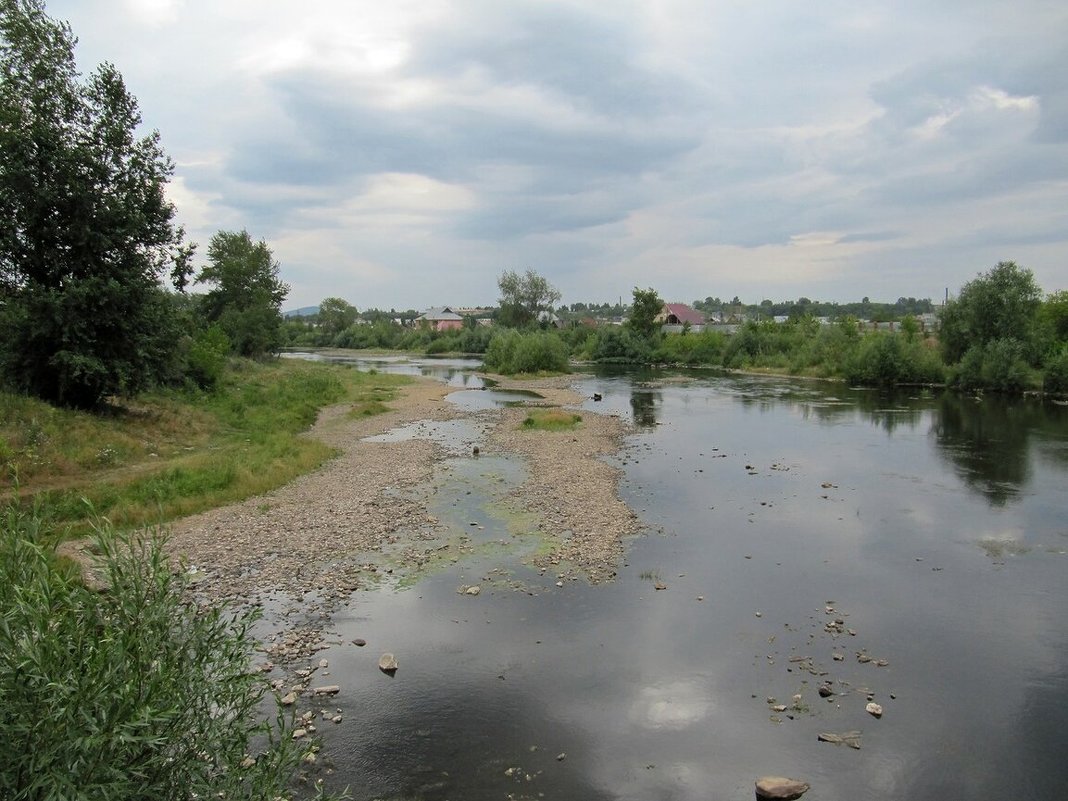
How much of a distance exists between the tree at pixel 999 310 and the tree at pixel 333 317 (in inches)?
4486

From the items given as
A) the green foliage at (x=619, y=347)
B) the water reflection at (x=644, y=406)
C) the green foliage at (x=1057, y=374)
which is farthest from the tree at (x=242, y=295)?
the green foliage at (x=1057, y=374)

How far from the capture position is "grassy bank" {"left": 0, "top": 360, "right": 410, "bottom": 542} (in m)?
16.9

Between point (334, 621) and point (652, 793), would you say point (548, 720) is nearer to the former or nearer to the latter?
point (652, 793)

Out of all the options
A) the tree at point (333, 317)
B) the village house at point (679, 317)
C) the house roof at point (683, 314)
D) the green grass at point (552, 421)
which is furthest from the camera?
the tree at point (333, 317)

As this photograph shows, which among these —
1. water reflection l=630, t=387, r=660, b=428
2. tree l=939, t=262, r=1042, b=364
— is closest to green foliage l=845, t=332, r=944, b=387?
tree l=939, t=262, r=1042, b=364

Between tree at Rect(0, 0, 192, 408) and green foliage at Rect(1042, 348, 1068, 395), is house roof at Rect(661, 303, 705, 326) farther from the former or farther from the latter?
tree at Rect(0, 0, 192, 408)

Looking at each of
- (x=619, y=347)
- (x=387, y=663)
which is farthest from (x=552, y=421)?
(x=619, y=347)

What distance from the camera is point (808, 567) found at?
1509cm

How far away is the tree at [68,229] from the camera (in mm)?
22609

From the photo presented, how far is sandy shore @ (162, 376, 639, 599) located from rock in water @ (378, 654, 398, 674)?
9.07 ft

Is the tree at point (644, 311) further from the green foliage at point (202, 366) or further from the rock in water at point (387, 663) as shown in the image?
the rock in water at point (387, 663)

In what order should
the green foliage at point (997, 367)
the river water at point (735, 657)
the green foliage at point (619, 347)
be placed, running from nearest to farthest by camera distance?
1. the river water at point (735, 657)
2. the green foliage at point (997, 367)
3. the green foliage at point (619, 347)

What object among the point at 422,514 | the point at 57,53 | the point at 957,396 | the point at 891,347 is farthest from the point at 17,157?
the point at 891,347

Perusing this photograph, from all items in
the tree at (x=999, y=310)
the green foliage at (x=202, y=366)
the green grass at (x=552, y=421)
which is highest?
the tree at (x=999, y=310)
